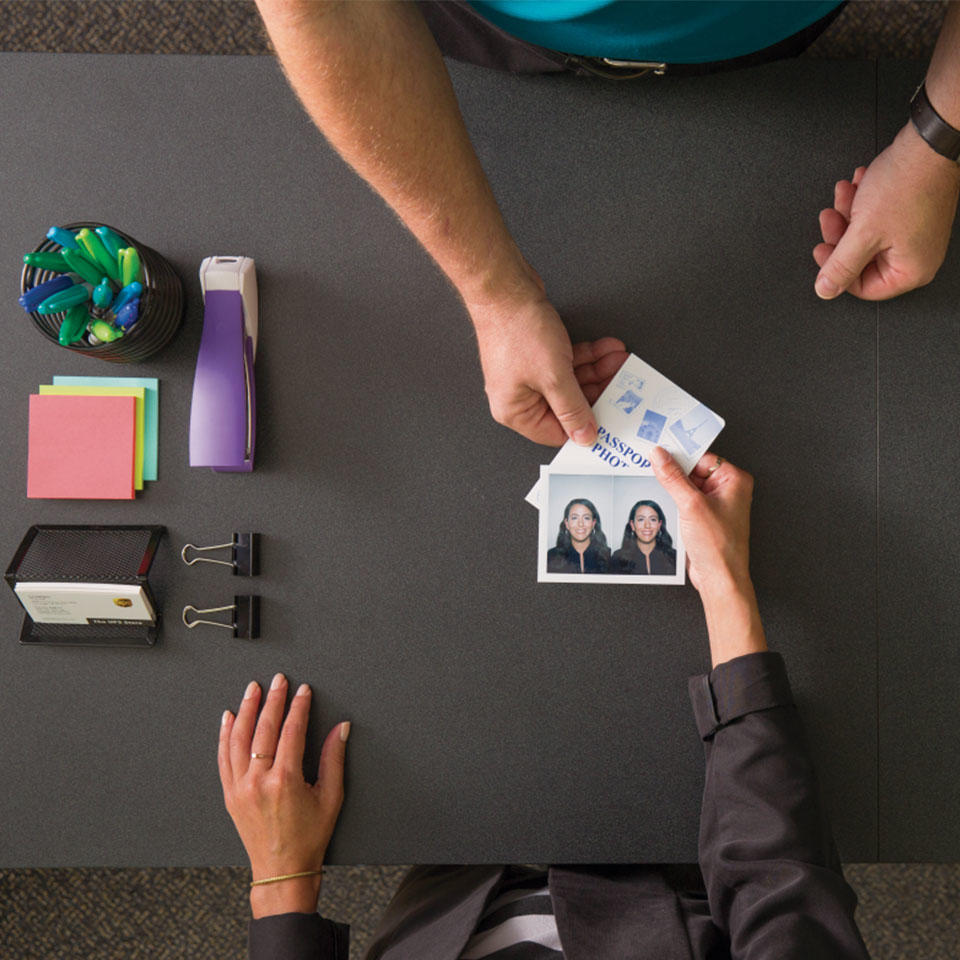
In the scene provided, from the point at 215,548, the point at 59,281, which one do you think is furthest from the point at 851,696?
the point at 59,281

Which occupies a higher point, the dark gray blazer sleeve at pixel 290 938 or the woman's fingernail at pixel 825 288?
the woman's fingernail at pixel 825 288

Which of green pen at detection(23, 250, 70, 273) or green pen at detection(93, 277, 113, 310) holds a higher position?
green pen at detection(23, 250, 70, 273)

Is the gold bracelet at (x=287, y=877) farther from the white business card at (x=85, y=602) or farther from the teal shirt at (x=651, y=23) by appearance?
the teal shirt at (x=651, y=23)

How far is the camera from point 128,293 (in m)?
0.87

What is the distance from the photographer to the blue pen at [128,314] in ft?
2.86

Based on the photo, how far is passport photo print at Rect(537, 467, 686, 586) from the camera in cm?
98

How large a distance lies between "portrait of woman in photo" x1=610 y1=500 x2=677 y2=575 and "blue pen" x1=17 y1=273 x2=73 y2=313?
714mm

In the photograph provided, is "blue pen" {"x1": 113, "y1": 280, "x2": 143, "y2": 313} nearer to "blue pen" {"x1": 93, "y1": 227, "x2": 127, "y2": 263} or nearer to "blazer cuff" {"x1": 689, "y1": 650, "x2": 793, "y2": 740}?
"blue pen" {"x1": 93, "y1": 227, "x2": 127, "y2": 263}

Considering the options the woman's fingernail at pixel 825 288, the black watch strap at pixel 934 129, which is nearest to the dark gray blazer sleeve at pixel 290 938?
the woman's fingernail at pixel 825 288

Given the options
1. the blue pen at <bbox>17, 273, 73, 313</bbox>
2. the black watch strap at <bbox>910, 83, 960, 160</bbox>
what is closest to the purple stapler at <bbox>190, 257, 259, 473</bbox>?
the blue pen at <bbox>17, 273, 73, 313</bbox>

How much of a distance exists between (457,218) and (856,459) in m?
0.59

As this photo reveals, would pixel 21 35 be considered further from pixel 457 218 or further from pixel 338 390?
pixel 457 218

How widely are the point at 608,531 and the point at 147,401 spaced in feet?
2.01

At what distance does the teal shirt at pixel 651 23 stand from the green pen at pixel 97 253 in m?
0.47
